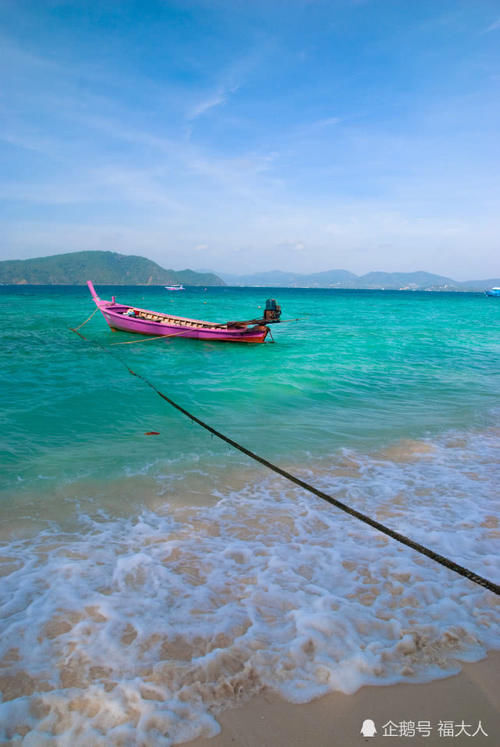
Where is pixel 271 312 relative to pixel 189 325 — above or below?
above

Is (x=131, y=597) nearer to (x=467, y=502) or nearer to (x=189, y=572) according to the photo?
(x=189, y=572)

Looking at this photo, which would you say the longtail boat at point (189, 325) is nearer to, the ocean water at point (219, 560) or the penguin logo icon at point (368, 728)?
the ocean water at point (219, 560)

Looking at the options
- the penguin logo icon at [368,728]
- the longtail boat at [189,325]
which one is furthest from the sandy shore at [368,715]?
the longtail boat at [189,325]

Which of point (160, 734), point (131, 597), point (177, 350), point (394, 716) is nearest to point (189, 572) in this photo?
point (131, 597)

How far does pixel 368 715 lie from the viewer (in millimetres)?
2662

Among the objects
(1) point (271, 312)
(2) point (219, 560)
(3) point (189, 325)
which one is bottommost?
(2) point (219, 560)

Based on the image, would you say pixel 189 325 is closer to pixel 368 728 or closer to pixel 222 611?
pixel 222 611

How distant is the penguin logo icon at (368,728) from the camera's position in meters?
2.54

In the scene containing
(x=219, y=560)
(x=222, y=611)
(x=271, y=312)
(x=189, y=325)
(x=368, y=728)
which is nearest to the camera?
(x=368, y=728)

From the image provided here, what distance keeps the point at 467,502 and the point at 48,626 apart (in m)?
5.40

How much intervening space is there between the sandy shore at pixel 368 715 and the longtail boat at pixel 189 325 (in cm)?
1869

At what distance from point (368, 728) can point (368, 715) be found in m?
0.09

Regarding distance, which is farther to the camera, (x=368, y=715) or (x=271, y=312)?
(x=271, y=312)

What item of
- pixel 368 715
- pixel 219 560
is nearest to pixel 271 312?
pixel 219 560
